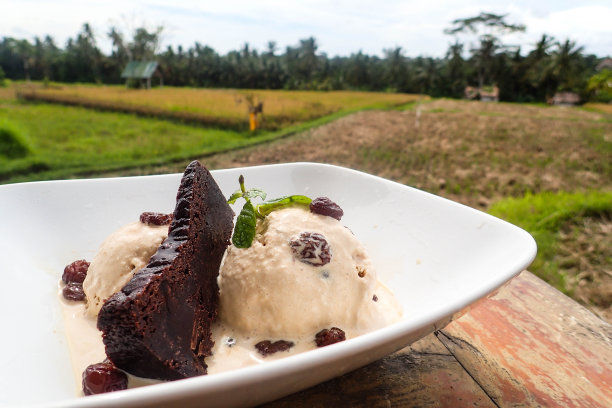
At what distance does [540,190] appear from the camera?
3582 mm

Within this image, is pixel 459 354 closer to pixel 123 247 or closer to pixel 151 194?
pixel 123 247

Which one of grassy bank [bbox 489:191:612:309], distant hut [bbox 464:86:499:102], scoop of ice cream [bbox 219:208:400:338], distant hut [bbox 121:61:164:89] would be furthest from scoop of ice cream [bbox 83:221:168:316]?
distant hut [bbox 464:86:499:102]

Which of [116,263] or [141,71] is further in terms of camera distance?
[141,71]

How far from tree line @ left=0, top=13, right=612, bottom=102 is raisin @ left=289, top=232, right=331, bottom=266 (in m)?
3.47

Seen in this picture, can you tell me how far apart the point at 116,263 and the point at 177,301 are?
0.45 m

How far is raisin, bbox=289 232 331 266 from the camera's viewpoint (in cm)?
106

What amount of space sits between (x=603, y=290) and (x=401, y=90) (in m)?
2.72

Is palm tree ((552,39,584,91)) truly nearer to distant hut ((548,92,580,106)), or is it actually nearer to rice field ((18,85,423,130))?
distant hut ((548,92,580,106))

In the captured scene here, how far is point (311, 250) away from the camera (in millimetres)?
1058

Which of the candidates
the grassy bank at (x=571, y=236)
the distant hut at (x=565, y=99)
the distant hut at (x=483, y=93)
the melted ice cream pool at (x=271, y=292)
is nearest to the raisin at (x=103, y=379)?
the melted ice cream pool at (x=271, y=292)

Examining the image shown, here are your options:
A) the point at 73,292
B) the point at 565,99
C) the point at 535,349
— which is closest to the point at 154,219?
the point at 73,292

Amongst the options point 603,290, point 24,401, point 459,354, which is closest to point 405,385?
point 459,354

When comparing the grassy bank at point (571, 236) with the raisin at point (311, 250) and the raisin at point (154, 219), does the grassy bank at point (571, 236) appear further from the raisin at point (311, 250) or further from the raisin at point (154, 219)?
the raisin at point (154, 219)

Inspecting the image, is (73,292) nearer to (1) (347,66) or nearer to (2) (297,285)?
(2) (297,285)
